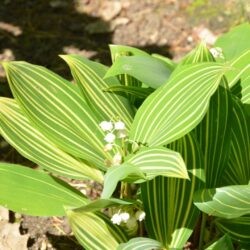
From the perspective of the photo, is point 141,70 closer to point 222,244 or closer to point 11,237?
point 222,244

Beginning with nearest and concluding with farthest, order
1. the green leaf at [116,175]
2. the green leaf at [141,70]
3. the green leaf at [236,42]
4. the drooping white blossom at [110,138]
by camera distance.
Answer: the green leaf at [116,175], the drooping white blossom at [110,138], the green leaf at [141,70], the green leaf at [236,42]

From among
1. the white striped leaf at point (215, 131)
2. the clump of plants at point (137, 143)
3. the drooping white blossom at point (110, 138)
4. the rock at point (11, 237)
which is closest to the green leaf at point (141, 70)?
the clump of plants at point (137, 143)

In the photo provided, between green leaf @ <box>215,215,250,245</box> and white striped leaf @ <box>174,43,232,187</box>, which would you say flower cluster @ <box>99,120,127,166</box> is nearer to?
white striped leaf @ <box>174,43,232,187</box>

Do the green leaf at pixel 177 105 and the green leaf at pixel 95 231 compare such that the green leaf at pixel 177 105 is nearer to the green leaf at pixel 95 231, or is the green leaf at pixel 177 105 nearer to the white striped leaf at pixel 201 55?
the white striped leaf at pixel 201 55

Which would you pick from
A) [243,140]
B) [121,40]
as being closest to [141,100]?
[243,140]

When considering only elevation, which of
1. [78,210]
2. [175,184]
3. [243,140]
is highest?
[243,140]

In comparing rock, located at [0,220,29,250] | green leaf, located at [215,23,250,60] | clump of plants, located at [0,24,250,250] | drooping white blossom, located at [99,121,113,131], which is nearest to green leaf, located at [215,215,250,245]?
clump of plants, located at [0,24,250,250]

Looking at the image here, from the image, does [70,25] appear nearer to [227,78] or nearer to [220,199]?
[227,78]
